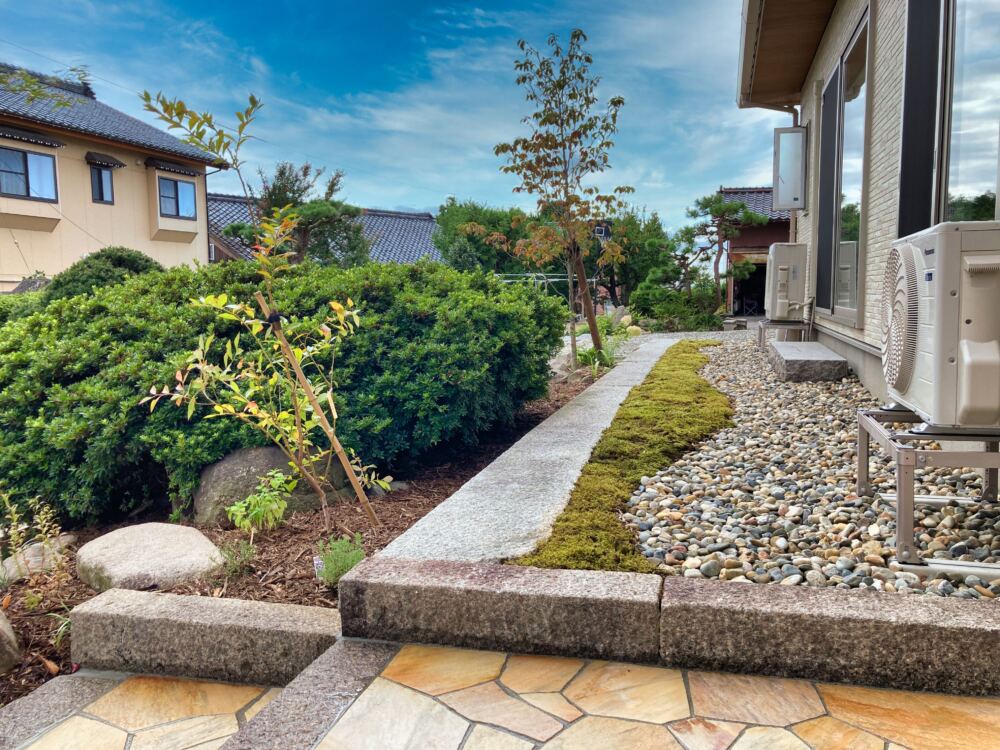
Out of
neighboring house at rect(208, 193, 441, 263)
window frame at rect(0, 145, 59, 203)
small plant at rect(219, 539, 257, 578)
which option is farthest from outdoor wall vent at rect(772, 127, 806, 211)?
neighboring house at rect(208, 193, 441, 263)

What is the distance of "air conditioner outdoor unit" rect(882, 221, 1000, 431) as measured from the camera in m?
1.78

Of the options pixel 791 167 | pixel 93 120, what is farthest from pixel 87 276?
pixel 93 120

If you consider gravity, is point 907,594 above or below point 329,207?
below

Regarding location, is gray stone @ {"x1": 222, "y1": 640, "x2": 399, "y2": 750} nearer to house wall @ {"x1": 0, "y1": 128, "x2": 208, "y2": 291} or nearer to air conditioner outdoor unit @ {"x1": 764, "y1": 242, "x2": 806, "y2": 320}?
air conditioner outdoor unit @ {"x1": 764, "y1": 242, "x2": 806, "y2": 320}

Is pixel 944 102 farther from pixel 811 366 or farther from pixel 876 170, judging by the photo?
pixel 811 366

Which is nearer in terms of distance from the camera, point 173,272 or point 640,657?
point 640,657

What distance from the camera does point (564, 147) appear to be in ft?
23.6

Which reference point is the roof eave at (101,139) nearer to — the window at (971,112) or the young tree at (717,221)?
the young tree at (717,221)

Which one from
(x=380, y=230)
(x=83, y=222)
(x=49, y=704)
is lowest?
(x=49, y=704)

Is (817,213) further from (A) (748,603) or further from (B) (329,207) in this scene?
(B) (329,207)

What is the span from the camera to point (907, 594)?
1.72 metres

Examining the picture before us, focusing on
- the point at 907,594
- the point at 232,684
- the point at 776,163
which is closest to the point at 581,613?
the point at 907,594

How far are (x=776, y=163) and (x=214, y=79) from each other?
46.4 feet

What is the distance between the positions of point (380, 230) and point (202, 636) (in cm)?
2752
